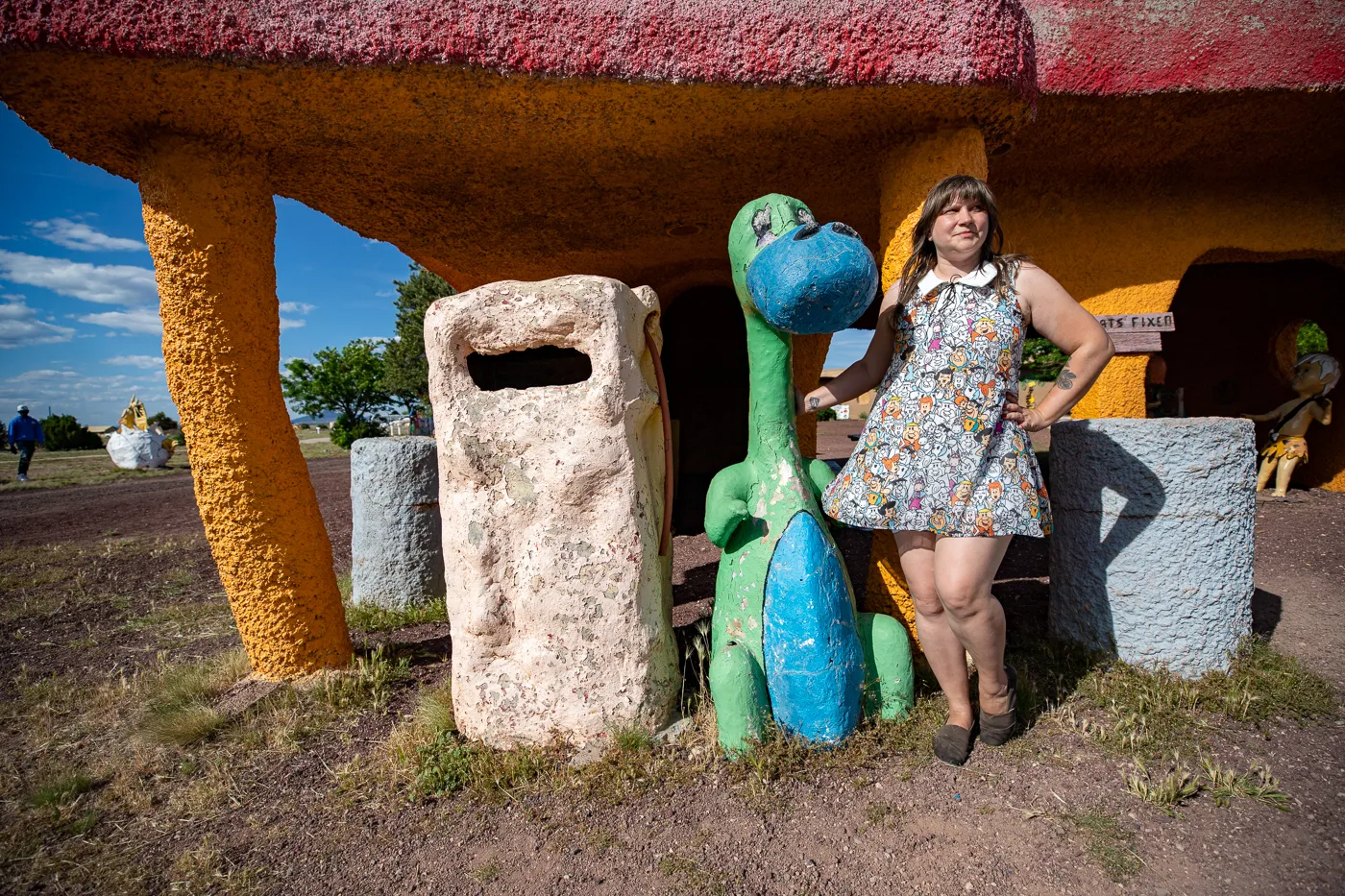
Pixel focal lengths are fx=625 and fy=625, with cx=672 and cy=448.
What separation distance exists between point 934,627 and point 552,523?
51.0 inches

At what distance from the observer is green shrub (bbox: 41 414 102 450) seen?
22.9m

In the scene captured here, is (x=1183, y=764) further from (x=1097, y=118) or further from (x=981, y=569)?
(x=1097, y=118)

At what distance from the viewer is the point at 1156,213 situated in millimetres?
3867

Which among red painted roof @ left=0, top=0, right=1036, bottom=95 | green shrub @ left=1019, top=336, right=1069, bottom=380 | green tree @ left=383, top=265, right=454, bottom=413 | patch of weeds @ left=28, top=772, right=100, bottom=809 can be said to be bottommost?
patch of weeds @ left=28, top=772, right=100, bottom=809

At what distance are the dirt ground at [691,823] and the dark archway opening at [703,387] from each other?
3.80 m

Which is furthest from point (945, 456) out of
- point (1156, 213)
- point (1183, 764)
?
point (1156, 213)

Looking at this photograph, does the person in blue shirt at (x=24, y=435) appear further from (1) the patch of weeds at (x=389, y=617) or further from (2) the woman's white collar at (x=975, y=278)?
(2) the woman's white collar at (x=975, y=278)

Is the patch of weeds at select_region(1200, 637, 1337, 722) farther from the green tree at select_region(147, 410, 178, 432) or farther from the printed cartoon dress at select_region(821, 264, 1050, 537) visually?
the green tree at select_region(147, 410, 178, 432)

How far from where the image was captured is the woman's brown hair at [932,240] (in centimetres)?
189

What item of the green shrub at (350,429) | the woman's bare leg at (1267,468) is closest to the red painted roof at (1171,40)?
the woman's bare leg at (1267,468)

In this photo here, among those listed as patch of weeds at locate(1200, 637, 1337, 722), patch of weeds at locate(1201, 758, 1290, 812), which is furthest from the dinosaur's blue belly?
patch of weeds at locate(1200, 637, 1337, 722)

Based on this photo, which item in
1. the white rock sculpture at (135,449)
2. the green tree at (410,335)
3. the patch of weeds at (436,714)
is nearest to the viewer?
the patch of weeds at (436,714)

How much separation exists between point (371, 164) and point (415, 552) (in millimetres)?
2352

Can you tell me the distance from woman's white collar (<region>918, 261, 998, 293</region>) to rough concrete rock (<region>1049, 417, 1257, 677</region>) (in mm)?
970
